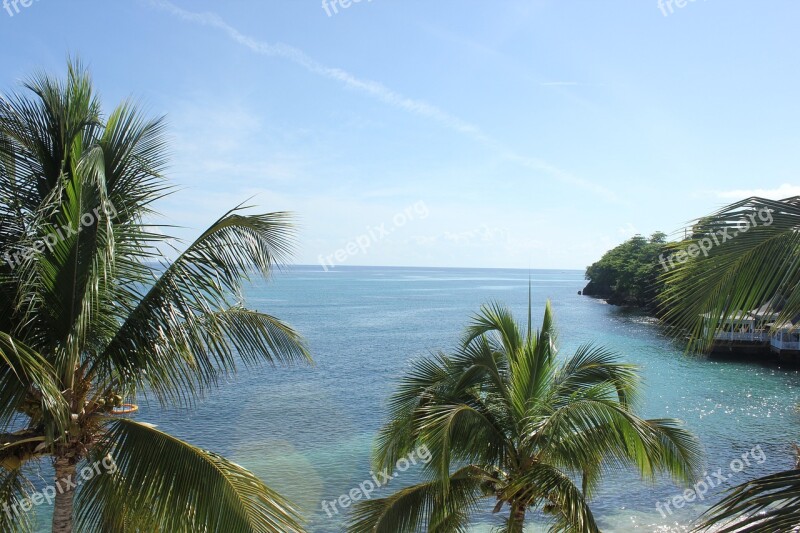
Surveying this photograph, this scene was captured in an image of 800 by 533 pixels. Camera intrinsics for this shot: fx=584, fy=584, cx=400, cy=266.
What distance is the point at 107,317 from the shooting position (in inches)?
225

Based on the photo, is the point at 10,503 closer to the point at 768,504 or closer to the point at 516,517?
the point at 516,517

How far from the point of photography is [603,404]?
595cm

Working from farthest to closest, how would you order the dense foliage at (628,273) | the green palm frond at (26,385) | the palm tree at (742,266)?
the dense foliage at (628,273) → the green palm frond at (26,385) → the palm tree at (742,266)

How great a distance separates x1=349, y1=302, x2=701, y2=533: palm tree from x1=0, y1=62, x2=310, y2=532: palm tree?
2339 mm

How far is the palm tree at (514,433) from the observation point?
20.4ft

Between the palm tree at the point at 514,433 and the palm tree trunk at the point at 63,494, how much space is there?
3353mm

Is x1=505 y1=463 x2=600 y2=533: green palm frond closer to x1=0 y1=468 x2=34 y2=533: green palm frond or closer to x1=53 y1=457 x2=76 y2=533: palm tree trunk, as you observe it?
x1=53 y1=457 x2=76 y2=533: palm tree trunk

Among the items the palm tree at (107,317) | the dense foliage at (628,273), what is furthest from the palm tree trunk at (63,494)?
the dense foliage at (628,273)

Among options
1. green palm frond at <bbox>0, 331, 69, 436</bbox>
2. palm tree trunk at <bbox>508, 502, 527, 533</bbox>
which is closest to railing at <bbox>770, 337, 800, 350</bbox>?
palm tree trunk at <bbox>508, 502, 527, 533</bbox>

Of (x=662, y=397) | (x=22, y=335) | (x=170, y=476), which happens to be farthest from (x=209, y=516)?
(x=662, y=397)

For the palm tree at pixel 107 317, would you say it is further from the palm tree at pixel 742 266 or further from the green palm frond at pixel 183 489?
the palm tree at pixel 742 266

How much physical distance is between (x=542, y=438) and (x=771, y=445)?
22.5 m

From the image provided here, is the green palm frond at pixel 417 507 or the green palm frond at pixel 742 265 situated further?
the green palm frond at pixel 417 507

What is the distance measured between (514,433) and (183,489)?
4.18 metres
